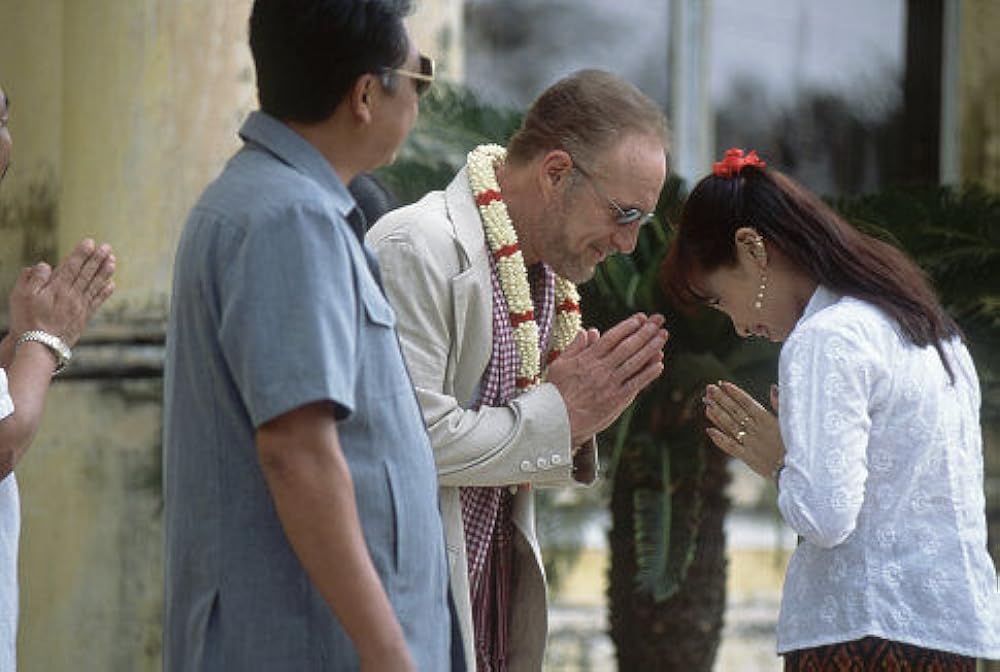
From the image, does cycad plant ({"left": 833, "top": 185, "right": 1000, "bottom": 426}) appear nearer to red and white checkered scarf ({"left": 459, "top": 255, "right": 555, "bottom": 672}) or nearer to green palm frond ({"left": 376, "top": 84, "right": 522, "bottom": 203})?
green palm frond ({"left": 376, "top": 84, "right": 522, "bottom": 203})

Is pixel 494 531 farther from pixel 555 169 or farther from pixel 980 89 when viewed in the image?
pixel 980 89

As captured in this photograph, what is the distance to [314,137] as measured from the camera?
310cm

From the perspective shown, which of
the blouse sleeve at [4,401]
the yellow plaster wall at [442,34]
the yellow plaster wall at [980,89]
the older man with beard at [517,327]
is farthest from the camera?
the yellow plaster wall at [980,89]

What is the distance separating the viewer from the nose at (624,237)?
4.32 m

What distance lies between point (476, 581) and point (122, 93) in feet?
10.7

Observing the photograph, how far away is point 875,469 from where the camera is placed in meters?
3.92

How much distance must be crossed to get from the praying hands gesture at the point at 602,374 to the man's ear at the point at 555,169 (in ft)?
0.97

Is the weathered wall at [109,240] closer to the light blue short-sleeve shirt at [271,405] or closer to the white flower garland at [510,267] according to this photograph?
the white flower garland at [510,267]

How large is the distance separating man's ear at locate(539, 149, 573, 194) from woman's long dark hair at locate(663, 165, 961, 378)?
23cm

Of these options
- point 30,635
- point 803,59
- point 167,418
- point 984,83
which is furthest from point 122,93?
point 167,418

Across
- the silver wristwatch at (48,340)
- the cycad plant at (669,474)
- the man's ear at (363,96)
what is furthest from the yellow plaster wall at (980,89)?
the man's ear at (363,96)

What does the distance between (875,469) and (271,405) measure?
139cm

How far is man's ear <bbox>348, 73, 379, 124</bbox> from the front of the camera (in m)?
3.07

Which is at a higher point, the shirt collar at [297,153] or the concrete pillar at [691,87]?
the shirt collar at [297,153]
